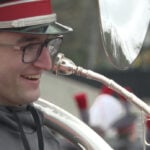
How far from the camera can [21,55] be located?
11.3 ft

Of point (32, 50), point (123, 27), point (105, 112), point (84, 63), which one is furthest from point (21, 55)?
point (84, 63)

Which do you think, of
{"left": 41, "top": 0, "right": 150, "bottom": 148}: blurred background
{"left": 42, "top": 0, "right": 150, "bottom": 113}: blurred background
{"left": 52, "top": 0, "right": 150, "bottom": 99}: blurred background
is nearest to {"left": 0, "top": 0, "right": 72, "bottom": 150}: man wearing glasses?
{"left": 41, "top": 0, "right": 150, "bottom": 148}: blurred background

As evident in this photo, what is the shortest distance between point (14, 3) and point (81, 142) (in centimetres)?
65

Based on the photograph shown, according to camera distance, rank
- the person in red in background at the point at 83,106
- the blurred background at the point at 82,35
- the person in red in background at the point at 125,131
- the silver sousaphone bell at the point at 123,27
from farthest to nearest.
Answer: the blurred background at the point at 82,35, the person in red in background at the point at 125,131, the person in red in background at the point at 83,106, the silver sousaphone bell at the point at 123,27

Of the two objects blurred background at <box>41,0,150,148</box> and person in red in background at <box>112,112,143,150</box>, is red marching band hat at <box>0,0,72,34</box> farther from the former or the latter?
blurred background at <box>41,0,150,148</box>

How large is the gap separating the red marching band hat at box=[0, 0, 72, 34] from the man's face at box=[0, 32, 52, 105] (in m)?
0.04

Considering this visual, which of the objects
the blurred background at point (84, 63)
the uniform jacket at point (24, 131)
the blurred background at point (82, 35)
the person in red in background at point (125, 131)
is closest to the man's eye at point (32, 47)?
the uniform jacket at point (24, 131)

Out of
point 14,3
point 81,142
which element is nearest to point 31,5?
point 14,3

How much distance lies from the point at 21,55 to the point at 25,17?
0.14m

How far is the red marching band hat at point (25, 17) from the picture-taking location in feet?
11.1

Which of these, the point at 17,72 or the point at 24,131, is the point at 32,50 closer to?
the point at 17,72

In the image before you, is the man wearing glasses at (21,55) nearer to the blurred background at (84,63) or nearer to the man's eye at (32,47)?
the man's eye at (32,47)

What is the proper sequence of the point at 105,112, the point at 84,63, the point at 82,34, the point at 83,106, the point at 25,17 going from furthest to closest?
1. the point at 82,34
2. the point at 84,63
3. the point at 105,112
4. the point at 83,106
5. the point at 25,17

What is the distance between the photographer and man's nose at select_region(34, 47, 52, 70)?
3.45 m
